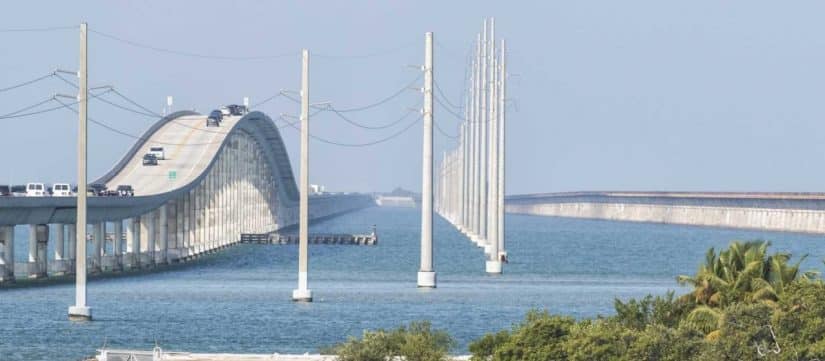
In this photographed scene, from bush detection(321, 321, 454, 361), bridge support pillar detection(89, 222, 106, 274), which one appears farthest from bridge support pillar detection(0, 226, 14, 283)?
bush detection(321, 321, 454, 361)

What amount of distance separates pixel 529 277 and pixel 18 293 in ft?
122

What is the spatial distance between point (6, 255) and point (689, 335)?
70.1 meters

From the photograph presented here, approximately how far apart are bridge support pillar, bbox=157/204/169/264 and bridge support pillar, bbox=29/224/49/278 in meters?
33.1

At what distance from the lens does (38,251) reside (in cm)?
12225

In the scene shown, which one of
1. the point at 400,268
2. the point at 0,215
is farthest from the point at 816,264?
the point at 0,215

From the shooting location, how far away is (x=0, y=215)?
109 metres

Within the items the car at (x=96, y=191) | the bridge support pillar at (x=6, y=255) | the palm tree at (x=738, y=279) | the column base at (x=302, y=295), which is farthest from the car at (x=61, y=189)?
the palm tree at (x=738, y=279)

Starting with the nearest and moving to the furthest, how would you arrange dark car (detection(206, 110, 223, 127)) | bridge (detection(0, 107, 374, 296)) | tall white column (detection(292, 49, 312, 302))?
tall white column (detection(292, 49, 312, 302)) < bridge (detection(0, 107, 374, 296)) < dark car (detection(206, 110, 223, 127))

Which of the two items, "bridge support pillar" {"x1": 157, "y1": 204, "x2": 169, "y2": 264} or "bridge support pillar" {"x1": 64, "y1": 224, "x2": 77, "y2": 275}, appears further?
"bridge support pillar" {"x1": 157, "y1": 204, "x2": 169, "y2": 264}

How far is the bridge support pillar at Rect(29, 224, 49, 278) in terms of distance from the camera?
393 feet

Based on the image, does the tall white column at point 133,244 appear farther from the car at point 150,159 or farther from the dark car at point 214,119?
the dark car at point 214,119

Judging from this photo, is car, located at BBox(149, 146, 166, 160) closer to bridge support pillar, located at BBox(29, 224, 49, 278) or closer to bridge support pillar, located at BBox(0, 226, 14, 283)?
bridge support pillar, located at BBox(29, 224, 49, 278)

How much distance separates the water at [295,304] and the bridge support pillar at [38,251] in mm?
3723

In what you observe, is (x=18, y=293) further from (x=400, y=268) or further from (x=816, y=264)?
(x=816, y=264)
